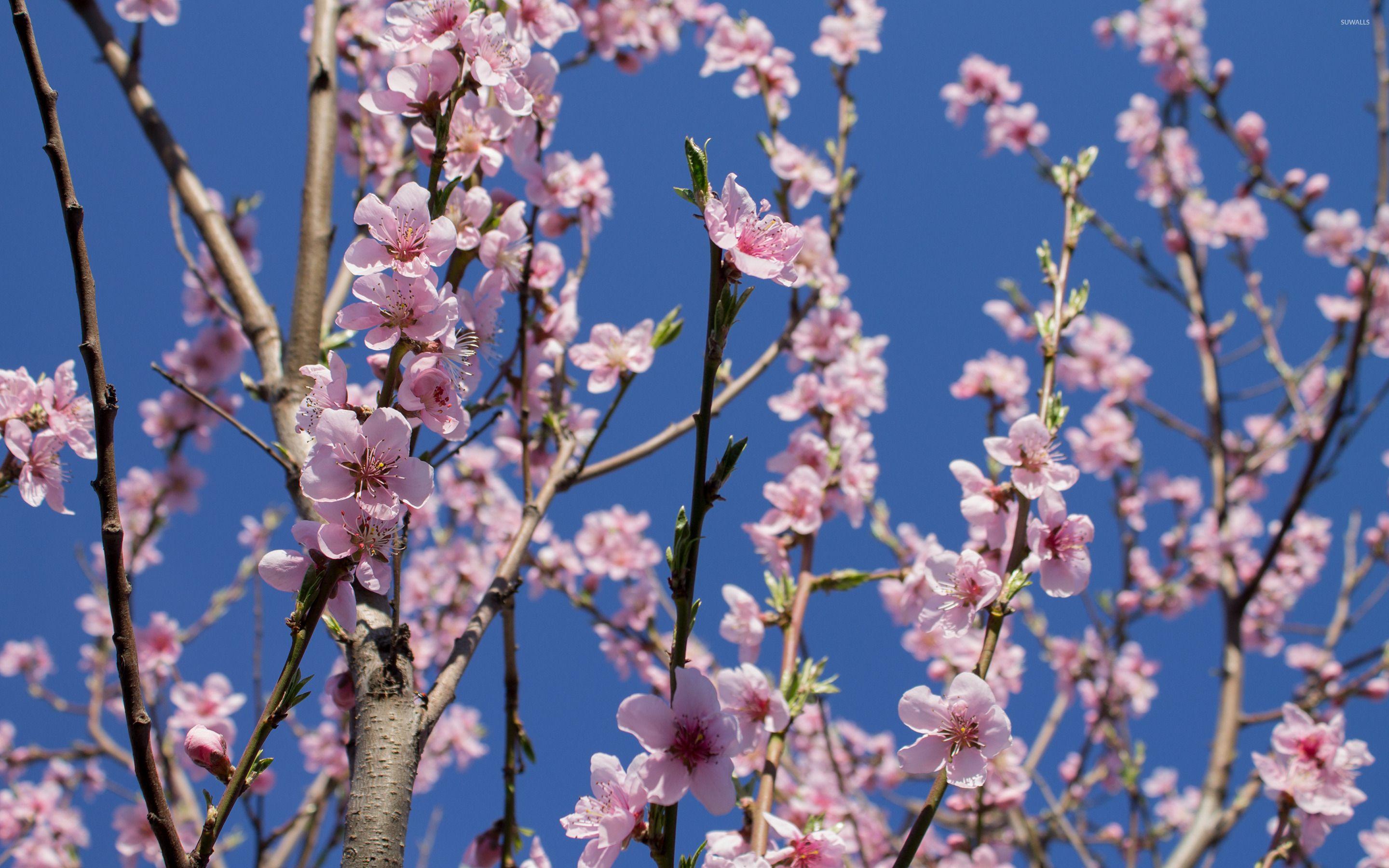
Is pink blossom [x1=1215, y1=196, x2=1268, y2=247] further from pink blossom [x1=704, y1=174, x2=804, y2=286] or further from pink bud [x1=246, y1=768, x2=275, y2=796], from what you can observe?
pink bud [x1=246, y1=768, x2=275, y2=796]

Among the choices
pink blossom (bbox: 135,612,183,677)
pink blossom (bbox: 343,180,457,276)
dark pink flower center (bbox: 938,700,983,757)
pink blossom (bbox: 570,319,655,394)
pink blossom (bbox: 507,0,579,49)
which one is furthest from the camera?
pink blossom (bbox: 135,612,183,677)

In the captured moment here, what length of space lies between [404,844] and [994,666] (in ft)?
11.0

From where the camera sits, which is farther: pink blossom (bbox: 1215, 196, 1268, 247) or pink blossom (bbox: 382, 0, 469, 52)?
pink blossom (bbox: 1215, 196, 1268, 247)

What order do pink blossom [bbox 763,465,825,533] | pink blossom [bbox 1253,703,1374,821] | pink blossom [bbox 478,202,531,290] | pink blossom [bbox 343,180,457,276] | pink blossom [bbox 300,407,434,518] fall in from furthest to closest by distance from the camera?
pink blossom [bbox 763,465,825,533]
pink blossom [bbox 1253,703,1374,821]
pink blossom [bbox 478,202,531,290]
pink blossom [bbox 343,180,457,276]
pink blossom [bbox 300,407,434,518]

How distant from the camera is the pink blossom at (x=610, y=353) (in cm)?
206

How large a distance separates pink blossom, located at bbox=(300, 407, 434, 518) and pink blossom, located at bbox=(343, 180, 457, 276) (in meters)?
0.24

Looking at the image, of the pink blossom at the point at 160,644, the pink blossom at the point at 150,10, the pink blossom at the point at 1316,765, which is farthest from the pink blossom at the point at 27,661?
the pink blossom at the point at 1316,765

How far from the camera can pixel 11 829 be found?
4.26 metres

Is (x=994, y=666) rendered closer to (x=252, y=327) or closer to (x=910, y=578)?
(x=910, y=578)

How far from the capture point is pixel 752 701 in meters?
1.59

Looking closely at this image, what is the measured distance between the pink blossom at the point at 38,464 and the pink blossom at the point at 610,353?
1.06 meters

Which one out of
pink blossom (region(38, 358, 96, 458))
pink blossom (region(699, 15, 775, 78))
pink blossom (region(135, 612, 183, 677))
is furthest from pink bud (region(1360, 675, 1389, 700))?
pink blossom (region(135, 612, 183, 677))

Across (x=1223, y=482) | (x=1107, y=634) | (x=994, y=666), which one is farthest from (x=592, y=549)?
(x=1223, y=482)

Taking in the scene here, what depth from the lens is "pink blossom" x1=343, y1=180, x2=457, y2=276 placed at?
3.79 ft
